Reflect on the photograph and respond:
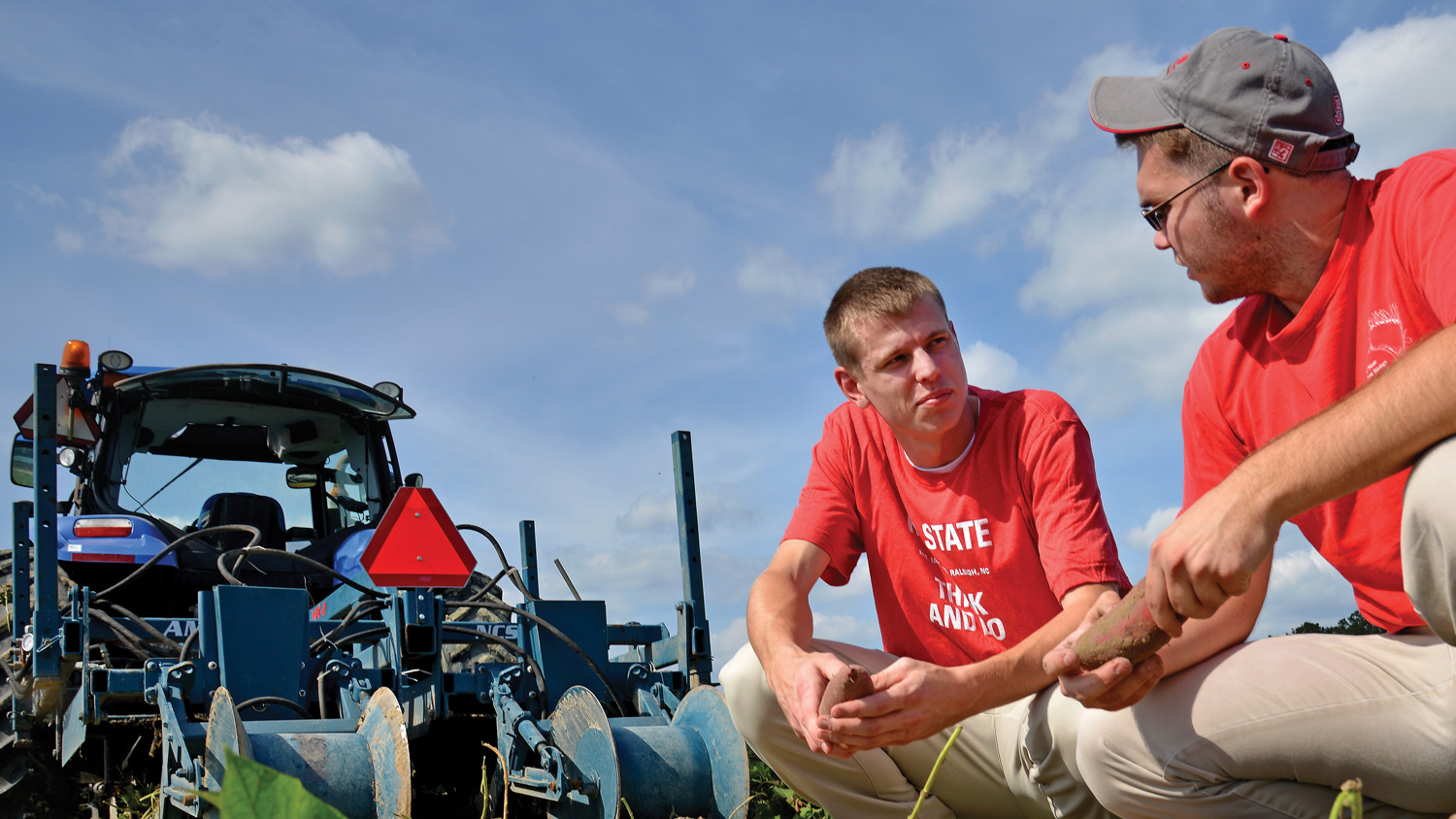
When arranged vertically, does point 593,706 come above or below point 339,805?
above

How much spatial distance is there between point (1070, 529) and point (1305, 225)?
794 mm

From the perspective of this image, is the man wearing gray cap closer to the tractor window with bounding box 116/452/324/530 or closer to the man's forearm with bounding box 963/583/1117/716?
the man's forearm with bounding box 963/583/1117/716

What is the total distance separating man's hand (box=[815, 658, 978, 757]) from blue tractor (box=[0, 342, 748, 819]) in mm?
1271

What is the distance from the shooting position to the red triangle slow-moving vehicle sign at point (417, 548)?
418 cm

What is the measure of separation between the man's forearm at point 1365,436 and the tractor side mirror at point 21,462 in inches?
225

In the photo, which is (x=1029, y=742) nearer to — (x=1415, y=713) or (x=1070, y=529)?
(x=1070, y=529)

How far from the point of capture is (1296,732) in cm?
185

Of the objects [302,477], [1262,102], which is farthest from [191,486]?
[1262,102]

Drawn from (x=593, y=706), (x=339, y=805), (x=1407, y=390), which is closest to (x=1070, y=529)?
(x=1407, y=390)

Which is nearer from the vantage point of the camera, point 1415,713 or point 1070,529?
point 1415,713

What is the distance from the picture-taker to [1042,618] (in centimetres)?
261

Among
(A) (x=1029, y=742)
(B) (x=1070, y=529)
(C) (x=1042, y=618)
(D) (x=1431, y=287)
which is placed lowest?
(A) (x=1029, y=742)

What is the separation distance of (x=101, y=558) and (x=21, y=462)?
0.95 m

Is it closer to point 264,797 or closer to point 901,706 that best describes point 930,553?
point 901,706
